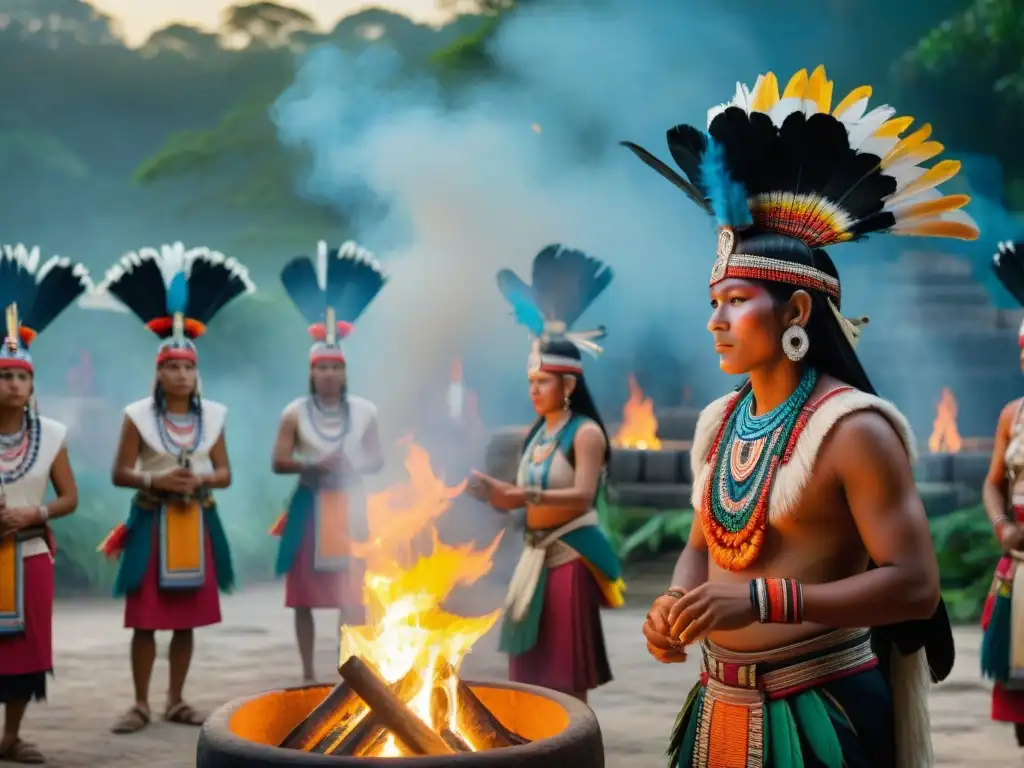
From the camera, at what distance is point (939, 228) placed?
7.36 feet

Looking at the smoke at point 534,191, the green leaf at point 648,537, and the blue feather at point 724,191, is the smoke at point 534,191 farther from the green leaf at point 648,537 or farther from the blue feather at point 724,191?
the blue feather at point 724,191

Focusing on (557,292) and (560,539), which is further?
(557,292)

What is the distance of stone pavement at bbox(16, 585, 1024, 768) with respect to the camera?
485cm

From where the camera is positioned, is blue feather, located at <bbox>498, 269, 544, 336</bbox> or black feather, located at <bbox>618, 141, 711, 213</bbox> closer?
black feather, located at <bbox>618, 141, 711, 213</bbox>

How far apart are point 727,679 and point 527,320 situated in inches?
118

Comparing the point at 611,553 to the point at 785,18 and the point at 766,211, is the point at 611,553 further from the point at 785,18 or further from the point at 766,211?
the point at 785,18

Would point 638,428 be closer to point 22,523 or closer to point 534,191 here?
point 534,191

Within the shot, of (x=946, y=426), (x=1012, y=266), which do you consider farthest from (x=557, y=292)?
(x=946, y=426)

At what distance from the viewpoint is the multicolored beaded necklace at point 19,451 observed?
4648 mm

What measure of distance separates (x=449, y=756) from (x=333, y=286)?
4.63 m

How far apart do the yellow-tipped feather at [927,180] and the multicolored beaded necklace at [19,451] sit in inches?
150

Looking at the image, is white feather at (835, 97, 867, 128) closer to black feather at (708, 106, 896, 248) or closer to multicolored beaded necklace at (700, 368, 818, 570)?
black feather at (708, 106, 896, 248)

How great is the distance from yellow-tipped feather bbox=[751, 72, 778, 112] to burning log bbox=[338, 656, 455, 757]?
1495mm

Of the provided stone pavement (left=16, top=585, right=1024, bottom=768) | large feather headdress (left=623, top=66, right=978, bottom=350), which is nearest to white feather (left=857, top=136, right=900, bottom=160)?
large feather headdress (left=623, top=66, right=978, bottom=350)
